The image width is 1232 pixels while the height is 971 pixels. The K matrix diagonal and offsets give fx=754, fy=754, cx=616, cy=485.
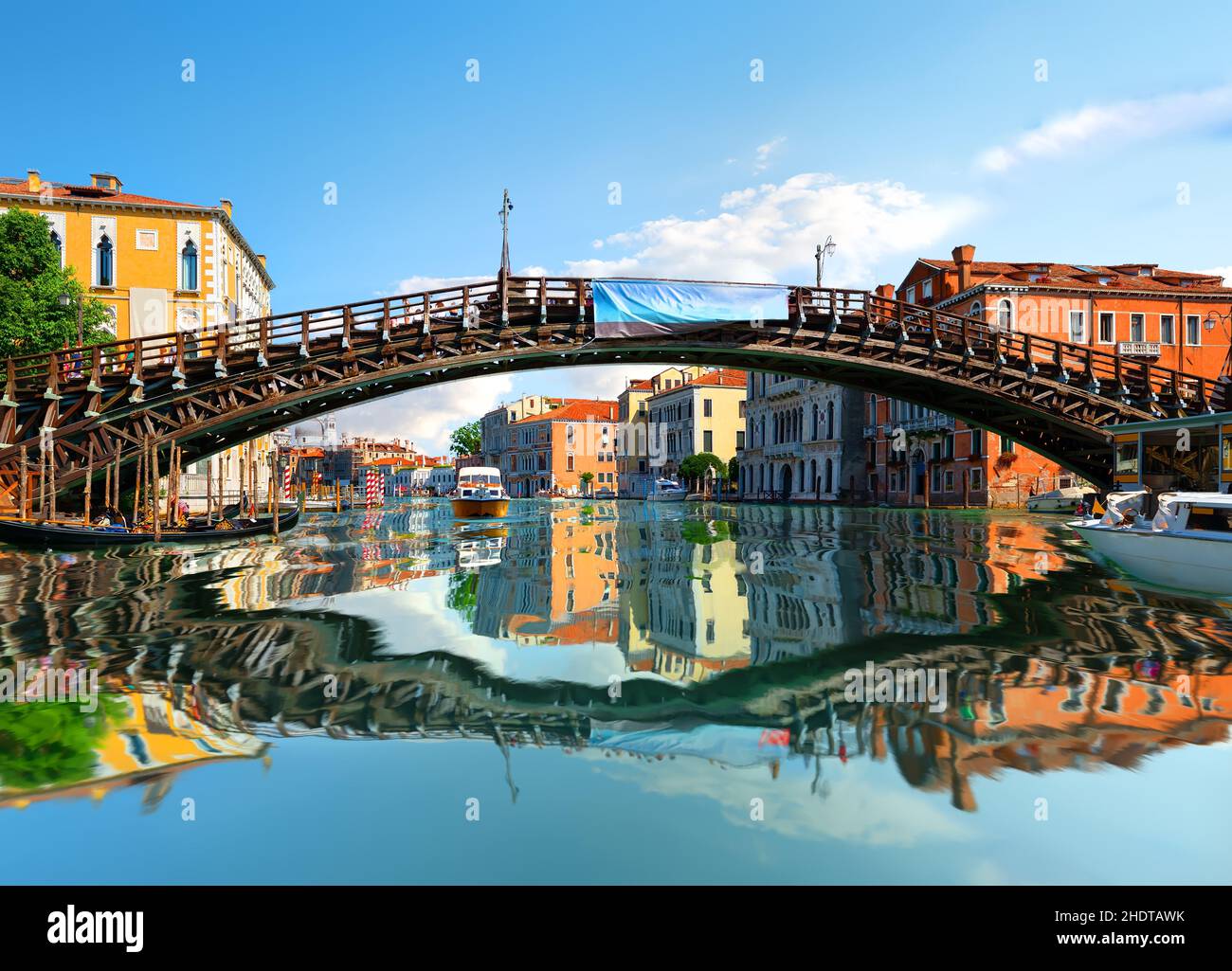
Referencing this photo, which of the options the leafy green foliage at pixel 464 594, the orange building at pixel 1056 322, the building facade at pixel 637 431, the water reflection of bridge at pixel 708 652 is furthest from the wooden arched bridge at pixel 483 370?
the building facade at pixel 637 431

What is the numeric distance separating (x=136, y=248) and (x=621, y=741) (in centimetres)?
4292

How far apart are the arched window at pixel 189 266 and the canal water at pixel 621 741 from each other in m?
33.0

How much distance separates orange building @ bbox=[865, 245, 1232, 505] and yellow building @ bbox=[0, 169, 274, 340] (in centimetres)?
3823

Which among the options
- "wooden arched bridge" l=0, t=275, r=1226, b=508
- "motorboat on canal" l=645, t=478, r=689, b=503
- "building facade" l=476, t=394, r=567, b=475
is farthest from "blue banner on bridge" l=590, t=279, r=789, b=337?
"building facade" l=476, t=394, r=567, b=475

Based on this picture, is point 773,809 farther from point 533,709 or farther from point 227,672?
point 227,672

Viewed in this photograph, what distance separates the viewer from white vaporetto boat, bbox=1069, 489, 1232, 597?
10562mm

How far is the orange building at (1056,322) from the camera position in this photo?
39.0 meters

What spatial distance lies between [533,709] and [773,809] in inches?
84.4

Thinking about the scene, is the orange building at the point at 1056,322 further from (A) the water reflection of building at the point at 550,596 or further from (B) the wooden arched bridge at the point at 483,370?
(A) the water reflection of building at the point at 550,596

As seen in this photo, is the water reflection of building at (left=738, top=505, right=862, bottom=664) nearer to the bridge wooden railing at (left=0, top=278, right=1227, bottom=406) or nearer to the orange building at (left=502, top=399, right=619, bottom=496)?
the bridge wooden railing at (left=0, top=278, right=1227, bottom=406)

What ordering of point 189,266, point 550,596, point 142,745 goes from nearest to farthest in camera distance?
point 142,745
point 550,596
point 189,266

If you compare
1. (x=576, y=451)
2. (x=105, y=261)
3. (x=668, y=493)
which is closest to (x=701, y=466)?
(x=668, y=493)

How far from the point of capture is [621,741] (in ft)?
15.8

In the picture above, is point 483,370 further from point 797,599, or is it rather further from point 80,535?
point 797,599
